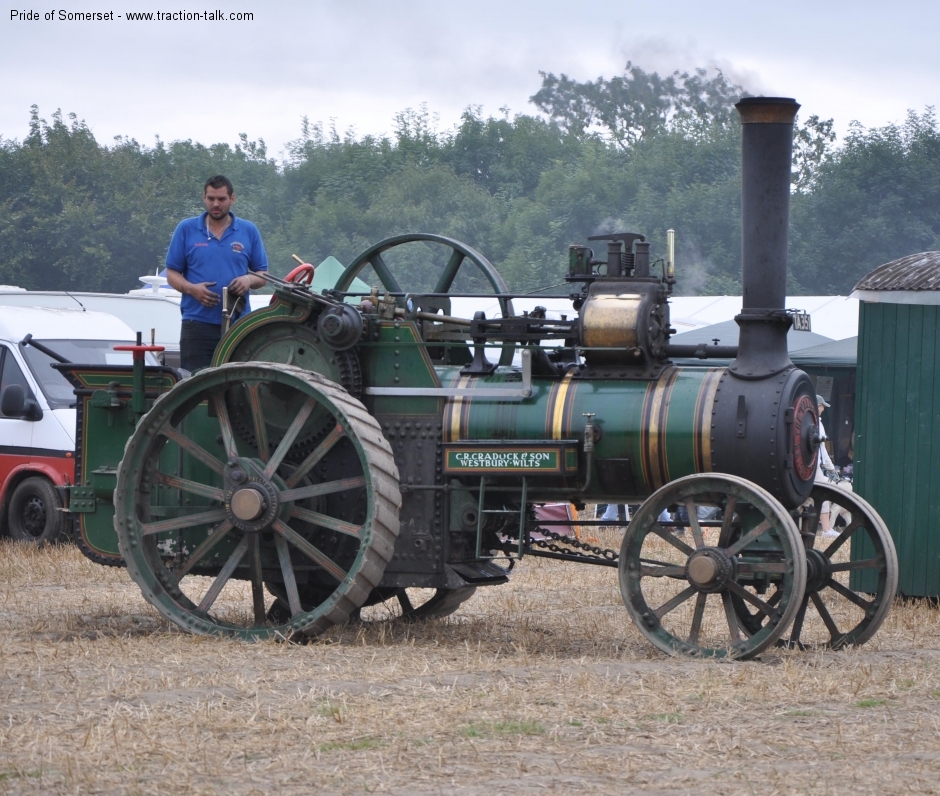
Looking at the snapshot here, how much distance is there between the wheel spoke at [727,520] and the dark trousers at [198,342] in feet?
9.65

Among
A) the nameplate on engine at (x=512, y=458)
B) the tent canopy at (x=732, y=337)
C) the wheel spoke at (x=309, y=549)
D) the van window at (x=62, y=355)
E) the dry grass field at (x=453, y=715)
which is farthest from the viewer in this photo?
the tent canopy at (x=732, y=337)

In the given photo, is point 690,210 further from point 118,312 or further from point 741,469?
point 741,469

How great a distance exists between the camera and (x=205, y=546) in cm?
706

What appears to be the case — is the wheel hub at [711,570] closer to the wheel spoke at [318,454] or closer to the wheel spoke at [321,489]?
the wheel spoke at [321,489]

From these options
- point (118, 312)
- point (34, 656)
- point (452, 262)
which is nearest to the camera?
point (34, 656)

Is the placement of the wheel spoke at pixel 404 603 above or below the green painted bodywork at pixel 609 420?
below

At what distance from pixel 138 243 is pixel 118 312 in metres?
27.7

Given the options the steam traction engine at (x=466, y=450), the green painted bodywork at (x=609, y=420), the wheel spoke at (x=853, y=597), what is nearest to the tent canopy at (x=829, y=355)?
the steam traction engine at (x=466, y=450)

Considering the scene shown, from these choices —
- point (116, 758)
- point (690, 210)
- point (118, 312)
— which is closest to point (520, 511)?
point (116, 758)

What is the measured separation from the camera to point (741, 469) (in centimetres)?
653

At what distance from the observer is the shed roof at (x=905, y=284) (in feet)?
28.8

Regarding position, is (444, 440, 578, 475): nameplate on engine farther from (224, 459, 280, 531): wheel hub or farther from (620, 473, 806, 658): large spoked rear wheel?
(224, 459, 280, 531): wheel hub

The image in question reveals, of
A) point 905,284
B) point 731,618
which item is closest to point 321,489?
point 731,618

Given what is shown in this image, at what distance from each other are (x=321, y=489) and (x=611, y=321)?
59.4 inches
